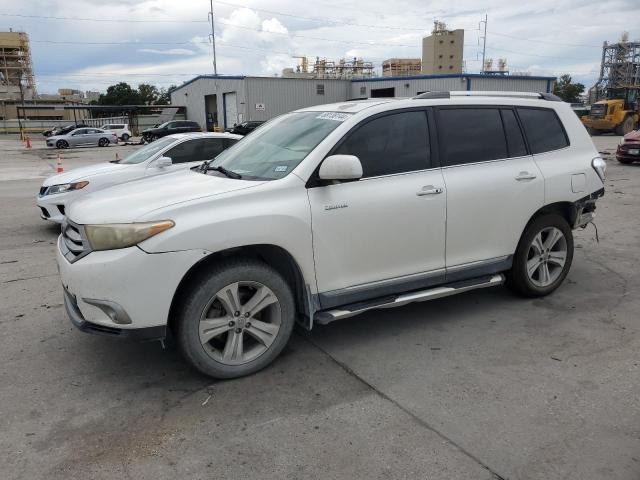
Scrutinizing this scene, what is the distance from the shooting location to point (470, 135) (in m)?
4.40

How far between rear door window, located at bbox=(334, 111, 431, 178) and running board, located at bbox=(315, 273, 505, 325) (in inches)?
37.4

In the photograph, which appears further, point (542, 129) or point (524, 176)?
point (542, 129)

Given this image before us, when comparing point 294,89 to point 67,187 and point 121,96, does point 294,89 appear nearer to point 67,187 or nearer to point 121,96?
point 67,187

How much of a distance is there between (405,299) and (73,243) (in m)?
2.39

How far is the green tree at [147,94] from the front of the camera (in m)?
Answer: 94.6

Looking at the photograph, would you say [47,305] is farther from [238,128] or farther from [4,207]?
[238,128]

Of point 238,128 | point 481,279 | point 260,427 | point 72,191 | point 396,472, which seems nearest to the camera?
point 396,472

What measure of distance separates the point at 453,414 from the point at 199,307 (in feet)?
5.50

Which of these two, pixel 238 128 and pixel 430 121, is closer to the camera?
pixel 430 121

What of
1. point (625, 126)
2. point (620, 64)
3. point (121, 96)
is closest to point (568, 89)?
point (620, 64)

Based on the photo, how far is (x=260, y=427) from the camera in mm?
3035

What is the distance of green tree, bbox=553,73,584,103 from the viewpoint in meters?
90.9

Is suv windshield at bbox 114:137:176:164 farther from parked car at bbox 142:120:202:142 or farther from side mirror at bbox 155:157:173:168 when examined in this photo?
parked car at bbox 142:120:202:142

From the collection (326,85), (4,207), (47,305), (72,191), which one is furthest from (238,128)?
(47,305)
